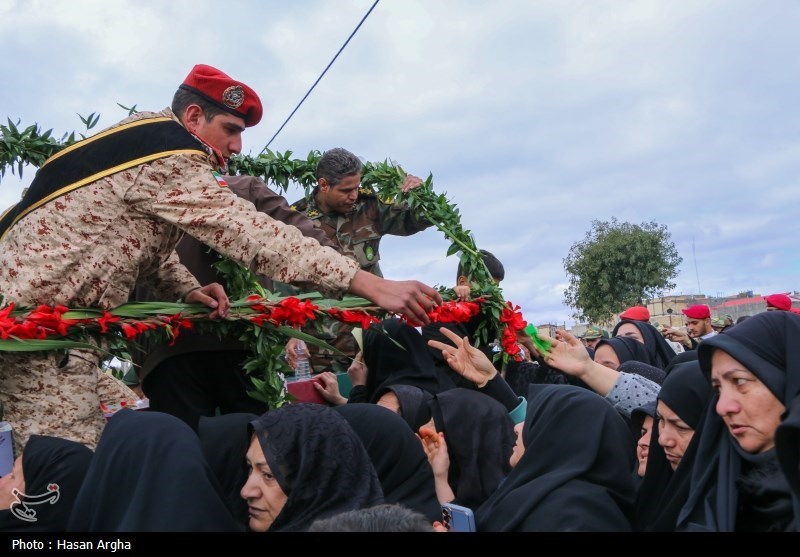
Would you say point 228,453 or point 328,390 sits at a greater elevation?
point 328,390

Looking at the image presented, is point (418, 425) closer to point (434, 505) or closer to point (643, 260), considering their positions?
point (434, 505)

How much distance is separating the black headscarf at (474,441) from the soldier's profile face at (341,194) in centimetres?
161

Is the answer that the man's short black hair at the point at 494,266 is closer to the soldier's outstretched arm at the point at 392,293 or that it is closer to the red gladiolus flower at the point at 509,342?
the red gladiolus flower at the point at 509,342

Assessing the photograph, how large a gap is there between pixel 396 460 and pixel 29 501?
1437 millimetres

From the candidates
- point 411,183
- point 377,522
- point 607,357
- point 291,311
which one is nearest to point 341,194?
point 411,183

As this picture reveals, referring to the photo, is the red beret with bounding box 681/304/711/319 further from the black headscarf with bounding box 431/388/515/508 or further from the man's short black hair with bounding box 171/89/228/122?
the man's short black hair with bounding box 171/89/228/122

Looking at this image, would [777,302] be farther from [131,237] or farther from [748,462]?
[131,237]

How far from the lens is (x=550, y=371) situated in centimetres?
571

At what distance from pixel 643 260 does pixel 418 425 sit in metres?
28.3

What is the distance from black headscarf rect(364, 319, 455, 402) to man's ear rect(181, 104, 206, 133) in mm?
1860

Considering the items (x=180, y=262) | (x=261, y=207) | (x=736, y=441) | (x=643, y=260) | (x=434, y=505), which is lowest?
(x=434, y=505)

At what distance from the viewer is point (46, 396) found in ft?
10.8

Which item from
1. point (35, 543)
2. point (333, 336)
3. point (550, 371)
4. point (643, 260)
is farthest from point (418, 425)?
point (643, 260)

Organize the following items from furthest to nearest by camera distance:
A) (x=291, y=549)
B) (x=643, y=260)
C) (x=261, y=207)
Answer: (x=643, y=260) < (x=261, y=207) < (x=291, y=549)
